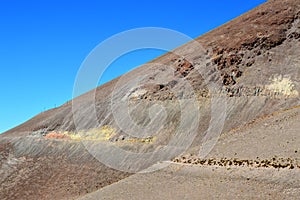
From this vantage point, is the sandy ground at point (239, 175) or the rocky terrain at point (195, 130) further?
the rocky terrain at point (195, 130)

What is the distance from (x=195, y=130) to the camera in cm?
4562

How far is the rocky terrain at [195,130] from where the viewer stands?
103 feet

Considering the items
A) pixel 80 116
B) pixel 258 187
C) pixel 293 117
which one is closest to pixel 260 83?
pixel 293 117

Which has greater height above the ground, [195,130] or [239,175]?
[195,130]

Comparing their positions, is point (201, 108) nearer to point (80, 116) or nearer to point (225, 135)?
point (225, 135)

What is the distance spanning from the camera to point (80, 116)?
211ft

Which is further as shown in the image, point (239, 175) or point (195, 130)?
point (195, 130)

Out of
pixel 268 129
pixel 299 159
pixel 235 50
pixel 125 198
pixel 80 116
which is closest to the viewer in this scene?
pixel 299 159

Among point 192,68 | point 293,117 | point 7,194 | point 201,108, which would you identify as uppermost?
point 192,68

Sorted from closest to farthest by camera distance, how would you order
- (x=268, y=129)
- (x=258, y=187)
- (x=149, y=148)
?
(x=258, y=187) → (x=268, y=129) → (x=149, y=148)

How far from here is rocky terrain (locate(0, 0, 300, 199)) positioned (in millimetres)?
31344

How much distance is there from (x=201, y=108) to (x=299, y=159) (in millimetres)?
21427

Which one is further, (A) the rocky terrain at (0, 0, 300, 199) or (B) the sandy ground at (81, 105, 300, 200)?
(A) the rocky terrain at (0, 0, 300, 199)

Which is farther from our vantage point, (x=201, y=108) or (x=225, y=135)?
(x=201, y=108)
